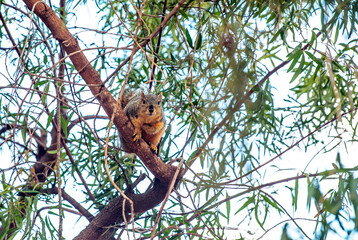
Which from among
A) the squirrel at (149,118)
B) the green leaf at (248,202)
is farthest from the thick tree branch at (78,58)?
the green leaf at (248,202)

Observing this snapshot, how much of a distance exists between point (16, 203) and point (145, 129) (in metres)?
0.81

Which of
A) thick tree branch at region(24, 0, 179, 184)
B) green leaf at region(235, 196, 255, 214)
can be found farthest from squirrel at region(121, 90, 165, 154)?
green leaf at region(235, 196, 255, 214)

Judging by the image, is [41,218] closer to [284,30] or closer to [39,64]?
[39,64]

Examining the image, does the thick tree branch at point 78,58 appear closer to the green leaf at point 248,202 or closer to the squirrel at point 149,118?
the squirrel at point 149,118

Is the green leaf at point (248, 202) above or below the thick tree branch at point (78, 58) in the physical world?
below

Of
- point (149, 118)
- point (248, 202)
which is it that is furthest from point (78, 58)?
point (248, 202)

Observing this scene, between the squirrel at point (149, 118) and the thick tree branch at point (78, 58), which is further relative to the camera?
the squirrel at point (149, 118)

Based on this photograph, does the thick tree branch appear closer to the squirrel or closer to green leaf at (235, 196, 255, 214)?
the squirrel

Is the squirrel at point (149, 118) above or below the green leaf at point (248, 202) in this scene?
above

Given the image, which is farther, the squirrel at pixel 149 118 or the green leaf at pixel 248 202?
the squirrel at pixel 149 118

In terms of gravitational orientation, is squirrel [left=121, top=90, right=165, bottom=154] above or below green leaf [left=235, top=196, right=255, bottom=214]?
above

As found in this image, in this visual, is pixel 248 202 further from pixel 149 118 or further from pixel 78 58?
pixel 78 58

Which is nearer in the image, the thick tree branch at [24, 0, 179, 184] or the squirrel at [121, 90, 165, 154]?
the thick tree branch at [24, 0, 179, 184]

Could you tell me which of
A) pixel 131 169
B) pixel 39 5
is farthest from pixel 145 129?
pixel 39 5
